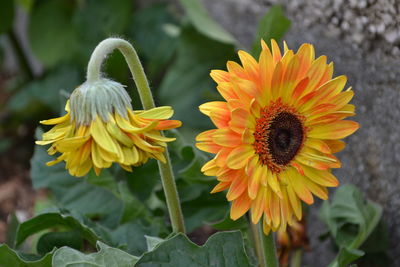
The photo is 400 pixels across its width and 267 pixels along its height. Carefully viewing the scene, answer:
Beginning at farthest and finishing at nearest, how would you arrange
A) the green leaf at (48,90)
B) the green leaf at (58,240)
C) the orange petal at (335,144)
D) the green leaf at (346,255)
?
1. the green leaf at (48,90)
2. the green leaf at (58,240)
3. the green leaf at (346,255)
4. the orange petal at (335,144)

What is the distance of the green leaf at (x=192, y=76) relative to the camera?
6.00 ft

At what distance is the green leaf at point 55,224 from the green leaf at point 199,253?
206 millimetres

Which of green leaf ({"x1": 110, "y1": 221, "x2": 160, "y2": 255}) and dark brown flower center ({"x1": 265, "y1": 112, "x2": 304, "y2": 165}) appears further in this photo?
green leaf ({"x1": 110, "y1": 221, "x2": 160, "y2": 255})

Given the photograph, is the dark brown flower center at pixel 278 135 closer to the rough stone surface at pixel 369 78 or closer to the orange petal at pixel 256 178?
the orange petal at pixel 256 178

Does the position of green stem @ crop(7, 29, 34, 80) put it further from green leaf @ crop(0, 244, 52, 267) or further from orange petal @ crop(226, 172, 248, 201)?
orange petal @ crop(226, 172, 248, 201)

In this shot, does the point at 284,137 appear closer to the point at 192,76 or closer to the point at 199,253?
the point at 199,253

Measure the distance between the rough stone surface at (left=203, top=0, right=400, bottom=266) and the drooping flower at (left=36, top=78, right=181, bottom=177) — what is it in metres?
0.50

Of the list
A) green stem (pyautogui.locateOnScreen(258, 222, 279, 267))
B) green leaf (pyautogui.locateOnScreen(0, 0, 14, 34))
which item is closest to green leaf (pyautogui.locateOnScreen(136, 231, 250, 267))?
green stem (pyautogui.locateOnScreen(258, 222, 279, 267))

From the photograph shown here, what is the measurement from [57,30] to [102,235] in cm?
166

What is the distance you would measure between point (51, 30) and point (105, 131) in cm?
194

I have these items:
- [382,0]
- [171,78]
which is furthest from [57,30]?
[382,0]

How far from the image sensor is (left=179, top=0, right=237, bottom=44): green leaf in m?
1.71

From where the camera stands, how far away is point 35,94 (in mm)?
2484

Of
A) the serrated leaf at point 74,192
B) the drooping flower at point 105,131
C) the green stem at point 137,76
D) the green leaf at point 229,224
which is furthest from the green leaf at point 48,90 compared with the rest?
the drooping flower at point 105,131
